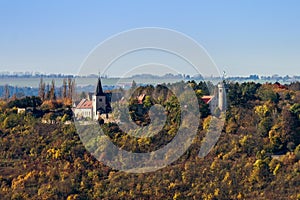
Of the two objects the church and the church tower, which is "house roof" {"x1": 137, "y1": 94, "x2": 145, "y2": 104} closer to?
the church

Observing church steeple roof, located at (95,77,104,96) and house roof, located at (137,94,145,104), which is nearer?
house roof, located at (137,94,145,104)

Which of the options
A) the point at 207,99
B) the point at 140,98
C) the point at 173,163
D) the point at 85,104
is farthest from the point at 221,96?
the point at 173,163

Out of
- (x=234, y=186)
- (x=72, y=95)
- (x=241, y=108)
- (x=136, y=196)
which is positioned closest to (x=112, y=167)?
(x=136, y=196)

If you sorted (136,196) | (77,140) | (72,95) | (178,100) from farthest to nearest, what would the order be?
1. (72,95)
2. (178,100)
3. (77,140)
4. (136,196)

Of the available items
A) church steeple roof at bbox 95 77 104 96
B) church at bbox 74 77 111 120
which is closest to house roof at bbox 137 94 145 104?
church at bbox 74 77 111 120

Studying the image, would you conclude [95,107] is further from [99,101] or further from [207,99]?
[207,99]

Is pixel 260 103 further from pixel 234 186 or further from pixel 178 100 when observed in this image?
pixel 234 186
